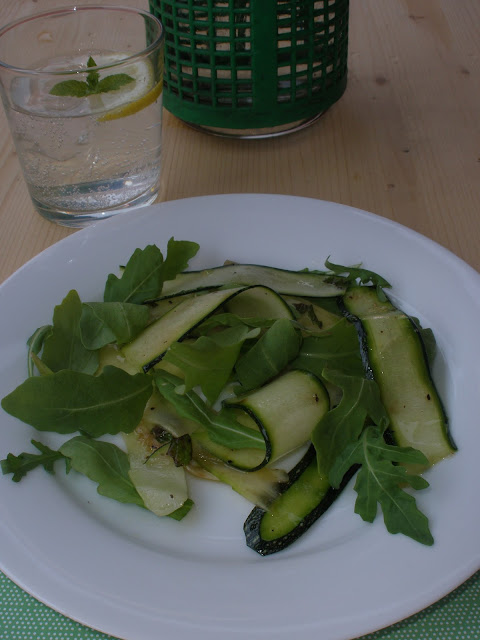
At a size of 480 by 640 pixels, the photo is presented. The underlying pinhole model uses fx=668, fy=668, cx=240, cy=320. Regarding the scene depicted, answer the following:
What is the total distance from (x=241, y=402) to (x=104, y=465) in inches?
7.0

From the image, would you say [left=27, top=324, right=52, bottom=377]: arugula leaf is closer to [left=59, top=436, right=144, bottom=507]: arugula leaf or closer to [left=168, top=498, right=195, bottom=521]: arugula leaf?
[left=59, top=436, right=144, bottom=507]: arugula leaf

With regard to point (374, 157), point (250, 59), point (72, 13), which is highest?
point (72, 13)

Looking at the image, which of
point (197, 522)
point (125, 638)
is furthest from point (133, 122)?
point (125, 638)

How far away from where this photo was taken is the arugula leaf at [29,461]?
757 millimetres

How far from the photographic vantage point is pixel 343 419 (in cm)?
77

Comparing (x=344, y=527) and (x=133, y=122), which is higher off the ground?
(x=133, y=122)

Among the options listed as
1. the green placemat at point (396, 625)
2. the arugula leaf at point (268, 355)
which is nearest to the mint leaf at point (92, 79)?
the arugula leaf at point (268, 355)

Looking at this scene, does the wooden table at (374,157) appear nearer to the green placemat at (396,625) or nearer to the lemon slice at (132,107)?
the lemon slice at (132,107)

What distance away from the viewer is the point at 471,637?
68cm

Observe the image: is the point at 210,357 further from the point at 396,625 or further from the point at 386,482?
the point at 396,625

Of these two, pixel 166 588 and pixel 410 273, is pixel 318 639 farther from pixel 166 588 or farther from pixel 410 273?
pixel 410 273

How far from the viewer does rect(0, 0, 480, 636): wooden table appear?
4.20ft

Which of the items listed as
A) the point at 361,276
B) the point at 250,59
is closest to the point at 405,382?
the point at 361,276

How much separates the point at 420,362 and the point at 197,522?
0.35m
